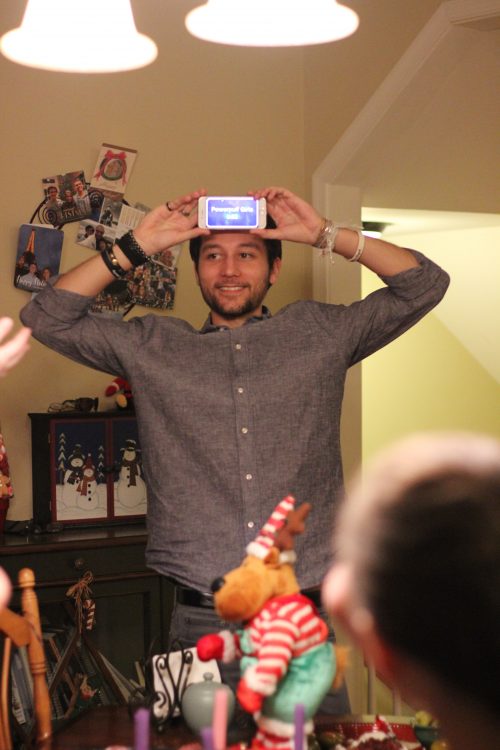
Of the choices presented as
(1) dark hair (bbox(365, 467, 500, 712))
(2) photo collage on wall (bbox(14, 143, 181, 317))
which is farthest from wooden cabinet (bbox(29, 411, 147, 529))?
(1) dark hair (bbox(365, 467, 500, 712))

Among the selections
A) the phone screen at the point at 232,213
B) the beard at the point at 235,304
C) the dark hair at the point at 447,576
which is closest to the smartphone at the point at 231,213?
the phone screen at the point at 232,213

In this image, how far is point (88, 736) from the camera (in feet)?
5.11

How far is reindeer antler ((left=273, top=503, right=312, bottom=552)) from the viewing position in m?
1.31

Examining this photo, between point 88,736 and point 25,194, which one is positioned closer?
point 88,736

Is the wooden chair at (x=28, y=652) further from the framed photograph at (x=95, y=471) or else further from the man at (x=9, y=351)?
the framed photograph at (x=95, y=471)

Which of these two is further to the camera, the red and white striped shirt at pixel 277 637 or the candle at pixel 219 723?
the red and white striped shirt at pixel 277 637

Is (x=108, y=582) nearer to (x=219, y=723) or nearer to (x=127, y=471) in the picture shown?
(x=127, y=471)

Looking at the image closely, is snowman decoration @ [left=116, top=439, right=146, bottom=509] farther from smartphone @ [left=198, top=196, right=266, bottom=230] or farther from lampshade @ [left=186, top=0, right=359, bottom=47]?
lampshade @ [left=186, top=0, right=359, bottom=47]

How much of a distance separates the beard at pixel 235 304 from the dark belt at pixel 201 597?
22.5 inches

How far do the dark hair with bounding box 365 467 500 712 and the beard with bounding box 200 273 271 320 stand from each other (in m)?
1.41

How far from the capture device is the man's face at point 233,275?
2078mm

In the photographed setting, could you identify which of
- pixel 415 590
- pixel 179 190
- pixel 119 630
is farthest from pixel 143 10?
pixel 415 590

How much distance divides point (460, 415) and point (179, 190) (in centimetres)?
196

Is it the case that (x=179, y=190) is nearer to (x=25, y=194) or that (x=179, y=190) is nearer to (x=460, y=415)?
(x=25, y=194)
